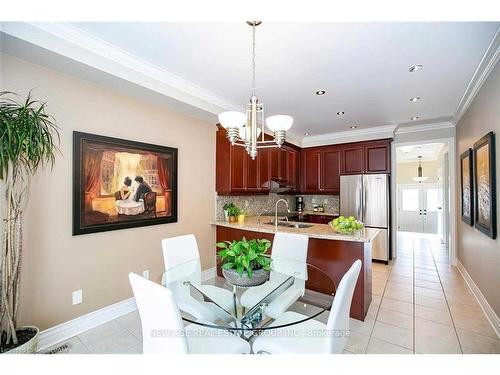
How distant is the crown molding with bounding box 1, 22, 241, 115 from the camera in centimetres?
177

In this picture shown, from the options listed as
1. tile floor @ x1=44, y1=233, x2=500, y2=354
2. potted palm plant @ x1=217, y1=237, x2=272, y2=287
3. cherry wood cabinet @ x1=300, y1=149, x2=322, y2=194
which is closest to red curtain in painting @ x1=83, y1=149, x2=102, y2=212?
tile floor @ x1=44, y1=233, x2=500, y2=354

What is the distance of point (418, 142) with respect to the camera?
4582mm

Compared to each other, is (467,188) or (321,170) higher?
(321,170)

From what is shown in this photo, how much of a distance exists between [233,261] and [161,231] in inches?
65.2

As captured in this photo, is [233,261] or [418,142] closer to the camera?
[233,261]

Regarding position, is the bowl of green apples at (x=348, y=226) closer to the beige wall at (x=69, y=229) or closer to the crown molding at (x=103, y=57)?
the beige wall at (x=69, y=229)

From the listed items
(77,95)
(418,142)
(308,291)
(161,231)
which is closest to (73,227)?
(161,231)

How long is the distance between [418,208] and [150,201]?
9.09 metres

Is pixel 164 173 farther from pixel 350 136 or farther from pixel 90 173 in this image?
pixel 350 136

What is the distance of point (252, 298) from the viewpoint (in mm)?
1700

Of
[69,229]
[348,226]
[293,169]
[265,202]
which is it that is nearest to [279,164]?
[293,169]

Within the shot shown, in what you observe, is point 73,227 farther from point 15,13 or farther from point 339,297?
point 339,297

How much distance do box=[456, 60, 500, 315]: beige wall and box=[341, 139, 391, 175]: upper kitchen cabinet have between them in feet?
3.69

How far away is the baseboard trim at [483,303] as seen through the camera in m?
2.25
